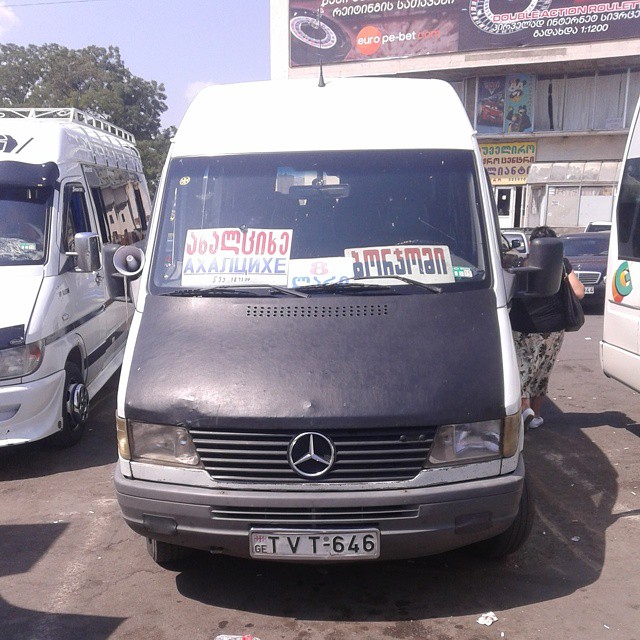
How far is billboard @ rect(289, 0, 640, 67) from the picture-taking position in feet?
90.6

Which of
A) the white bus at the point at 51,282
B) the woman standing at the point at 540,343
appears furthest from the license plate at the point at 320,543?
the woman standing at the point at 540,343

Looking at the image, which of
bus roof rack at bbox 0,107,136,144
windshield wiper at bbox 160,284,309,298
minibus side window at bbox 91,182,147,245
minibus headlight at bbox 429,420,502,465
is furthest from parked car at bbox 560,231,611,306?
minibus headlight at bbox 429,420,502,465

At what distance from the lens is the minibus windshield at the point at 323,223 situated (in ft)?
12.8

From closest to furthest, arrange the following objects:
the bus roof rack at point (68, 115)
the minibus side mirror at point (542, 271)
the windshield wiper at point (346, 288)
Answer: the windshield wiper at point (346, 288)
the minibus side mirror at point (542, 271)
the bus roof rack at point (68, 115)

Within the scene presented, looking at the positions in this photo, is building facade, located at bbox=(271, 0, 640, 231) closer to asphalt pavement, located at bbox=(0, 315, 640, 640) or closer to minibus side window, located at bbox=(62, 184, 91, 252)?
minibus side window, located at bbox=(62, 184, 91, 252)

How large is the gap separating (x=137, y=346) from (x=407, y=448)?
1491mm

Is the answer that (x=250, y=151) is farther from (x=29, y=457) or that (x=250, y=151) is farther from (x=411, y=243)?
(x=29, y=457)

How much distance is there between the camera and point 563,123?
30.1m

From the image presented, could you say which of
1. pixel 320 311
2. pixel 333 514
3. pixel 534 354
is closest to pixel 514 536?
pixel 333 514

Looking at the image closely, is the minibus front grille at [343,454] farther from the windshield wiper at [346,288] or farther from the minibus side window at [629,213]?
the minibus side window at [629,213]

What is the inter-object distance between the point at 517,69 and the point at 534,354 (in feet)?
86.8

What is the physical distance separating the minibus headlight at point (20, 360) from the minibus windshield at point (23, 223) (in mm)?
836

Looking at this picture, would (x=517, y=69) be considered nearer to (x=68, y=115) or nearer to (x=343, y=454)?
(x=68, y=115)

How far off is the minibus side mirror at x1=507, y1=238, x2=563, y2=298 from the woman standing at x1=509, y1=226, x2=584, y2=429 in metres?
1.67
